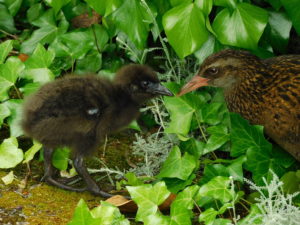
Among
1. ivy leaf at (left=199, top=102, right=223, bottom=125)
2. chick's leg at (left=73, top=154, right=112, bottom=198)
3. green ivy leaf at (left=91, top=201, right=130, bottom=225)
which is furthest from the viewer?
ivy leaf at (left=199, top=102, right=223, bottom=125)

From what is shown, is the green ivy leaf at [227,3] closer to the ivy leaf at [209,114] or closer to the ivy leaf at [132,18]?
the ivy leaf at [132,18]

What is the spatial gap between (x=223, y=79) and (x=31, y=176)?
165 cm

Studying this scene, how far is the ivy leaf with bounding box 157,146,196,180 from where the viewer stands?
444 centimetres

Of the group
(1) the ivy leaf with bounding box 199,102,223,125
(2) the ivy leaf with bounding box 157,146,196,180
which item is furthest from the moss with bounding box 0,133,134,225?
(1) the ivy leaf with bounding box 199,102,223,125

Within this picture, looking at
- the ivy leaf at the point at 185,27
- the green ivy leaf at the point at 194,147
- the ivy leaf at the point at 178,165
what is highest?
the ivy leaf at the point at 185,27

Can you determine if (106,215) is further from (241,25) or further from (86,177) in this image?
(241,25)

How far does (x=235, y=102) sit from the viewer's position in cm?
484

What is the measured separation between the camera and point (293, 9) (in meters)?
4.63

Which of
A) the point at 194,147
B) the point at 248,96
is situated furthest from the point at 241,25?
the point at 194,147

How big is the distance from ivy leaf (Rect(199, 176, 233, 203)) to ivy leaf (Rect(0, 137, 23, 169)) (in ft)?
4.96

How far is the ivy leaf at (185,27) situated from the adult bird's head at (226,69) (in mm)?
173

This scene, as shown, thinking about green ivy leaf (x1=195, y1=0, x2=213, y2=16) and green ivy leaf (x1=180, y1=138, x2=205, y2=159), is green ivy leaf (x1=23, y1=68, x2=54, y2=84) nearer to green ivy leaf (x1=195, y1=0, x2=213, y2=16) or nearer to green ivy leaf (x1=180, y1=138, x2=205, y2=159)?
green ivy leaf (x1=180, y1=138, x2=205, y2=159)

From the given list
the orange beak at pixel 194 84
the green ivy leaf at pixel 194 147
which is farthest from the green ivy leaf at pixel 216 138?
the orange beak at pixel 194 84

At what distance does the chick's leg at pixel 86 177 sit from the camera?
15.1ft
